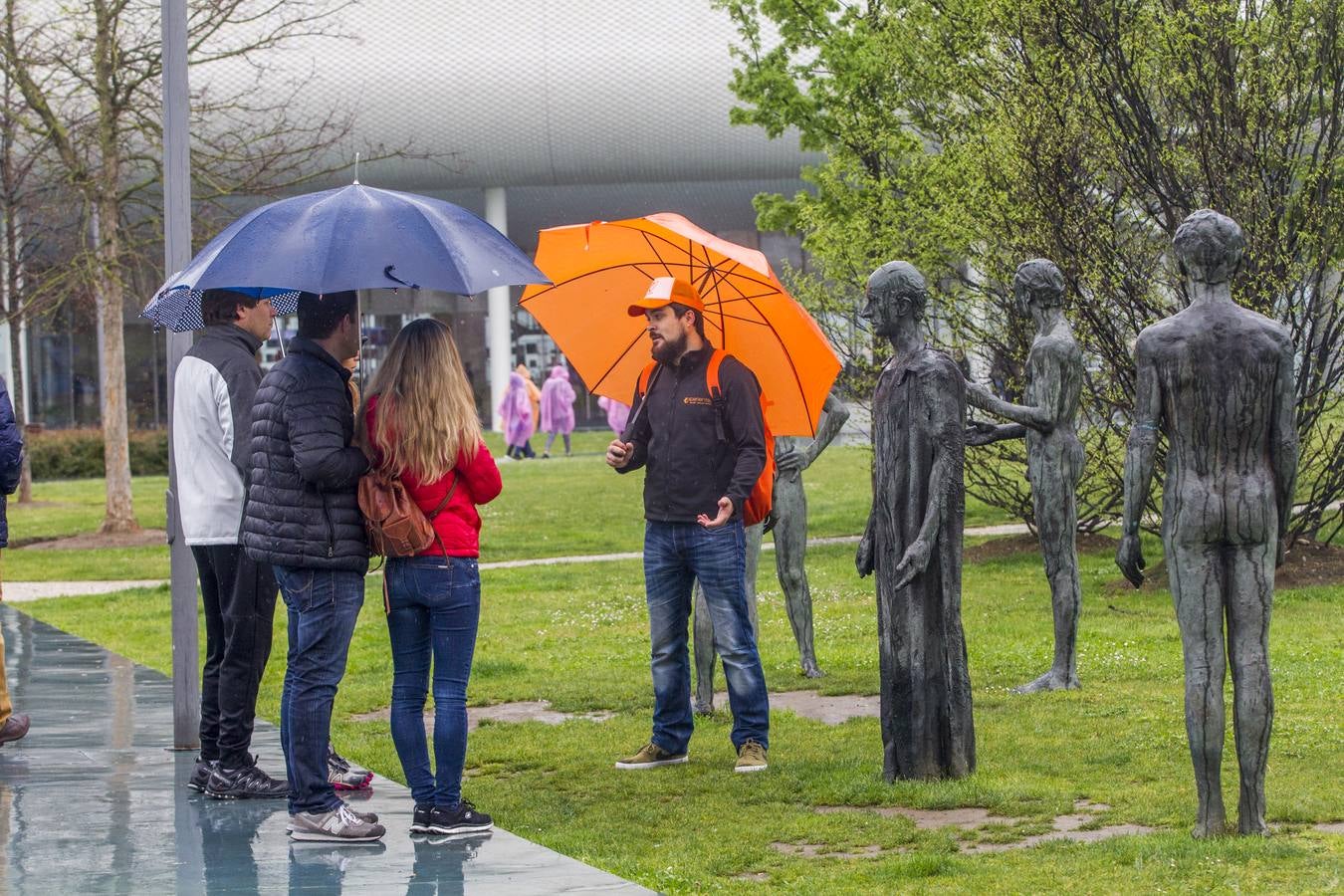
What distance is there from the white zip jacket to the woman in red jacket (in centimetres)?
105

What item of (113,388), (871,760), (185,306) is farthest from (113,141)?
(871,760)

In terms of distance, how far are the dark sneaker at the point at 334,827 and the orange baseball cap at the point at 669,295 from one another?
256cm

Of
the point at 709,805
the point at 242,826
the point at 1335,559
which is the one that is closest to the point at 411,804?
the point at 242,826

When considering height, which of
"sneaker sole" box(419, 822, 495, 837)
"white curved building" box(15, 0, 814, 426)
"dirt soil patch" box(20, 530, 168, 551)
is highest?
"white curved building" box(15, 0, 814, 426)

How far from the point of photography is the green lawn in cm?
614

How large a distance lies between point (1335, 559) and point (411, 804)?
10.3m

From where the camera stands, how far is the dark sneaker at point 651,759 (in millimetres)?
8281

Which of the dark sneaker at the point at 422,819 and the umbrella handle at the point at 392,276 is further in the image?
the dark sneaker at the point at 422,819

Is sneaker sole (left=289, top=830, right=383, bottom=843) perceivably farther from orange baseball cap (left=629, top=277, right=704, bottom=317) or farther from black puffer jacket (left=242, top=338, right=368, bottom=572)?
orange baseball cap (left=629, top=277, right=704, bottom=317)

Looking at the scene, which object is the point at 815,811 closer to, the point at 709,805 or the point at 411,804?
the point at 709,805

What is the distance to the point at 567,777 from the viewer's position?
8.19 metres

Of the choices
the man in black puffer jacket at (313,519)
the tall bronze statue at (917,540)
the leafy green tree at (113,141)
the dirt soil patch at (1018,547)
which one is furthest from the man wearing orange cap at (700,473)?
the leafy green tree at (113,141)

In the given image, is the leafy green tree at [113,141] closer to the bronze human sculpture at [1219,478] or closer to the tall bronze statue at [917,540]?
the tall bronze statue at [917,540]

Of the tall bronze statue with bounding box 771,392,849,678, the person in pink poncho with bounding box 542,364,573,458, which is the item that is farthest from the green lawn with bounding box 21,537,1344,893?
the person in pink poncho with bounding box 542,364,573,458
